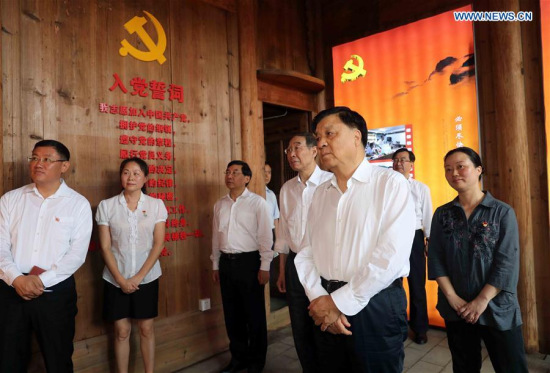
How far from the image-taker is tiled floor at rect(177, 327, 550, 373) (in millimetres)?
2814

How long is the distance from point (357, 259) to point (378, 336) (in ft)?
0.95

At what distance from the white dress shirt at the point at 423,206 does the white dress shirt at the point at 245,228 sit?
4.73 ft

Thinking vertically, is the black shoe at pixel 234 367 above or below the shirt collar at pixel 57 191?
below

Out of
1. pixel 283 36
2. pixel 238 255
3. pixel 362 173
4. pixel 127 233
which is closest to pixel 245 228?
pixel 238 255

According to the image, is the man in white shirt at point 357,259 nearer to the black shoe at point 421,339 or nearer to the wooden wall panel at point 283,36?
the black shoe at point 421,339

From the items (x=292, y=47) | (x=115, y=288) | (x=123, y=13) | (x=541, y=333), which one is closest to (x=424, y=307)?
(x=541, y=333)

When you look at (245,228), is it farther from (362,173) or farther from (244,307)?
(362,173)

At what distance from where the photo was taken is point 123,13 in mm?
Result: 2828

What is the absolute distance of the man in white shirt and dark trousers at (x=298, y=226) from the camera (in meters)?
2.26

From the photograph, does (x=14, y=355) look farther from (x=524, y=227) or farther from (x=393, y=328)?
(x=524, y=227)

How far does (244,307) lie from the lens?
2803 millimetres

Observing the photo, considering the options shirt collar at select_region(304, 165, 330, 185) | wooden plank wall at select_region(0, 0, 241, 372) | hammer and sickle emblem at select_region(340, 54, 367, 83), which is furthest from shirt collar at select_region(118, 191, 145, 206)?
hammer and sickle emblem at select_region(340, 54, 367, 83)

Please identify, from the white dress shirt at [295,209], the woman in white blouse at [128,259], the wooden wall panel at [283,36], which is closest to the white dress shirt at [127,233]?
the woman in white blouse at [128,259]

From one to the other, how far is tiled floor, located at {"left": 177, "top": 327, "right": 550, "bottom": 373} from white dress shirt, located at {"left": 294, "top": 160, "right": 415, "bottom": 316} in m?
1.76
